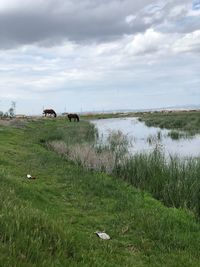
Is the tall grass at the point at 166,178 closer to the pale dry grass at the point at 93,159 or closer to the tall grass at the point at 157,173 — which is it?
the tall grass at the point at 157,173

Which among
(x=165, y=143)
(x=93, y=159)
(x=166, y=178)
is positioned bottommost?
(x=165, y=143)

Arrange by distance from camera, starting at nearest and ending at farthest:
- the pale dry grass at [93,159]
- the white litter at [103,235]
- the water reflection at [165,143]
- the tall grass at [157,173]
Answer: the white litter at [103,235] < the tall grass at [157,173] < the pale dry grass at [93,159] < the water reflection at [165,143]

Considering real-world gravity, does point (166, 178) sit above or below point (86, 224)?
above

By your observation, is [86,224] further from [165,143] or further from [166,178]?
[165,143]

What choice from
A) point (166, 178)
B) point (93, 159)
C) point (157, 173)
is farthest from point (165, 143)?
point (166, 178)

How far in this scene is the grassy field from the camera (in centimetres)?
648

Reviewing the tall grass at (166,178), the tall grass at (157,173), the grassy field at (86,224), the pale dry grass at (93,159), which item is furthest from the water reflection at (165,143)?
the grassy field at (86,224)

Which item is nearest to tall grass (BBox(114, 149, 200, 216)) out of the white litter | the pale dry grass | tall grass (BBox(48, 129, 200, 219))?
tall grass (BBox(48, 129, 200, 219))

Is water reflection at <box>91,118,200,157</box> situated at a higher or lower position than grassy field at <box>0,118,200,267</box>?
lower

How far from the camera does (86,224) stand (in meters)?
10.5

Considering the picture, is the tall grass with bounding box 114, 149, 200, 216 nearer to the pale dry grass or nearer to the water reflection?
the pale dry grass

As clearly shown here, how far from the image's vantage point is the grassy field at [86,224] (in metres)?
6.48

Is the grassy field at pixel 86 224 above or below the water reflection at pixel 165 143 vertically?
above

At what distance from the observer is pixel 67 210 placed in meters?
11.6
